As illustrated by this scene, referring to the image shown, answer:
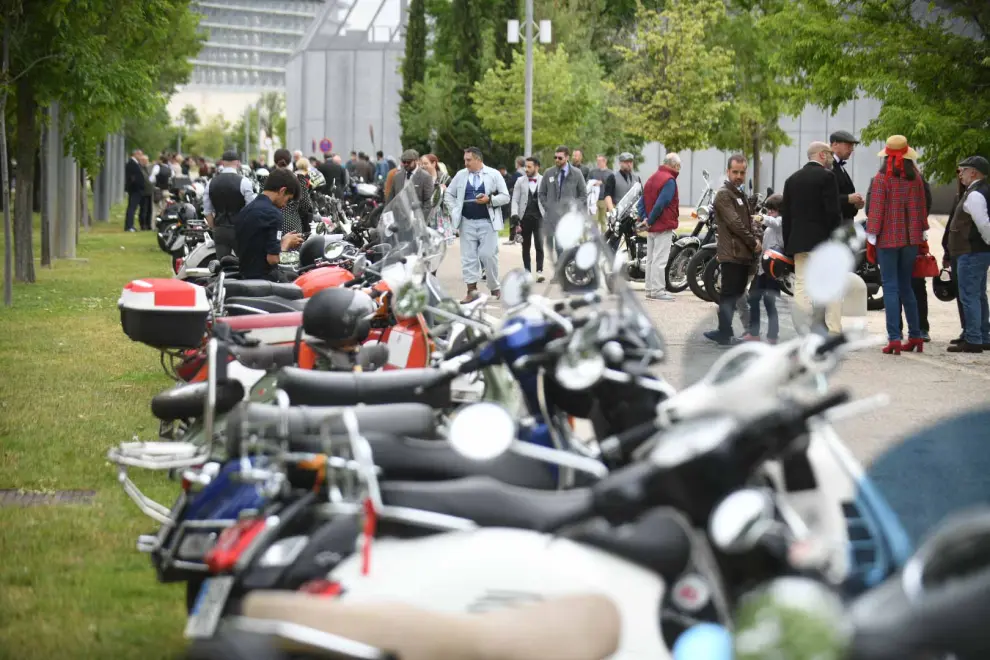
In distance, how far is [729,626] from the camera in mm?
3352

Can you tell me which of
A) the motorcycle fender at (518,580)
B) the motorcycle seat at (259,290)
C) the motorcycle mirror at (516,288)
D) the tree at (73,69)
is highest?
the tree at (73,69)

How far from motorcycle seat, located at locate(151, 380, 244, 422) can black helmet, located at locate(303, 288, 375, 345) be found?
72 centimetres

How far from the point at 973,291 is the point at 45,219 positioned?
1393cm

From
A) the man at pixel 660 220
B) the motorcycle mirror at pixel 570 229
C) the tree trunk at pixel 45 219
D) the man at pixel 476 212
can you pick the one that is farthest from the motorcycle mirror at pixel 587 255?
the tree trunk at pixel 45 219

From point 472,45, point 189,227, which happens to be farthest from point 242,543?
point 472,45

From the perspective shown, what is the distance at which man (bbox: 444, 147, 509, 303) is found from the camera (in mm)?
18750

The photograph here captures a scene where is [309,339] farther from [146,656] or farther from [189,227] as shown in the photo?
[189,227]

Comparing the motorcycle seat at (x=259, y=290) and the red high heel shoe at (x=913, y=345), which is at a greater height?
the motorcycle seat at (x=259, y=290)

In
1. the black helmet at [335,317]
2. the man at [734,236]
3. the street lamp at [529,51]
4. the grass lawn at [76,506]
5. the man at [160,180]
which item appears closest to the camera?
the grass lawn at [76,506]

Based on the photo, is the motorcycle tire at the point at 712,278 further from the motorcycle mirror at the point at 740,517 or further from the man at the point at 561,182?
the motorcycle mirror at the point at 740,517

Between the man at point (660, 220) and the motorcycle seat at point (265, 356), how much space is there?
Result: 1096 centimetres

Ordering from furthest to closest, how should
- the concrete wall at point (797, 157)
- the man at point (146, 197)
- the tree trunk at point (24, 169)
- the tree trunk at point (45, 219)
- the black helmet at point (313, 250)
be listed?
the concrete wall at point (797, 157) < the man at point (146, 197) < the tree trunk at point (45, 219) < the tree trunk at point (24, 169) < the black helmet at point (313, 250)

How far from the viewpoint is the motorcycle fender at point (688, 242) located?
1988cm

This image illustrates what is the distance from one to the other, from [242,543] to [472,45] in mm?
50771
